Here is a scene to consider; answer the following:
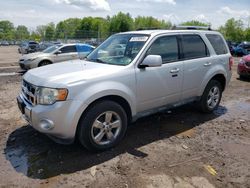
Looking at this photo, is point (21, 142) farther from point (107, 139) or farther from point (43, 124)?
point (107, 139)

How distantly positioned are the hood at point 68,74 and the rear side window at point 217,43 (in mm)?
2586

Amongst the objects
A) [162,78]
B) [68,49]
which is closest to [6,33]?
[68,49]

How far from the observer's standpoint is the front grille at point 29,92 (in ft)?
13.1

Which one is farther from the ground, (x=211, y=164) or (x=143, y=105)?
(x=143, y=105)

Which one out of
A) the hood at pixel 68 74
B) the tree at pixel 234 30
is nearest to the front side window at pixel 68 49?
the hood at pixel 68 74

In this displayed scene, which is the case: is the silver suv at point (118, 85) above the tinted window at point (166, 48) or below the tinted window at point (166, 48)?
below

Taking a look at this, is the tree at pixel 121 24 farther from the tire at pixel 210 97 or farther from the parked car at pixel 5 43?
the tire at pixel 210 97

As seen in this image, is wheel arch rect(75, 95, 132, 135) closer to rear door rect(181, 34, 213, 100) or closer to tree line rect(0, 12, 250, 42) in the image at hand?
rear door rect(181, 34, 213, 100)

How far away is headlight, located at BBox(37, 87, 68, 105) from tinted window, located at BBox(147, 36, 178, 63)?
1.69 metres

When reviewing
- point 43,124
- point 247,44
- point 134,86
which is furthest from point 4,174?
point 247,44

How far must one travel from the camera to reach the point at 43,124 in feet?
12.6

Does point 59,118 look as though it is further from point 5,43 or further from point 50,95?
point 5,43

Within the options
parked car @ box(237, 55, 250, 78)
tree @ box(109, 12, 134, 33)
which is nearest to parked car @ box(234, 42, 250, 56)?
parked car @ box(237, 55, 250, 78)

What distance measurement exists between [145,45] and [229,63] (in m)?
2.60
